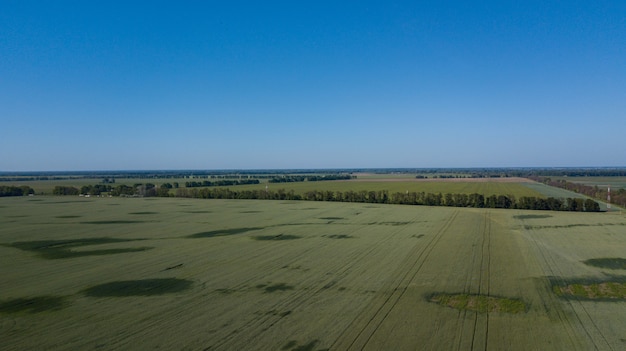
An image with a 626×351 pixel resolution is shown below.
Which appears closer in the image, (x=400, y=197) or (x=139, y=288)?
(x=139, y=288)

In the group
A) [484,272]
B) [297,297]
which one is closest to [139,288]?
[297,297]

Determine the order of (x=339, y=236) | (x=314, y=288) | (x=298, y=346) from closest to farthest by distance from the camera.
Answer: (x=298, y=346)
(x=314, y=288)
(x=339, y=236)

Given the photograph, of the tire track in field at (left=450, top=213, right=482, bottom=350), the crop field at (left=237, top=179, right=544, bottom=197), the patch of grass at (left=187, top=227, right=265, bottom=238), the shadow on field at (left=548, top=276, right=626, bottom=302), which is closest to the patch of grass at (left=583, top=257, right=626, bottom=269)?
the shadow on field at (left=548, top=276, right=626, bottom=302)

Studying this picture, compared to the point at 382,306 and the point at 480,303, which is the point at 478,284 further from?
the point at 382,306

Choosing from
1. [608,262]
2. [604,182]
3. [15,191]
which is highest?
[604,182]

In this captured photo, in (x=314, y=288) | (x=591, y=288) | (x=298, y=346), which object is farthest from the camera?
(x=591, y=288)

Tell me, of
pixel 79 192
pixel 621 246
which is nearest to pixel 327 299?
pixel 621 246

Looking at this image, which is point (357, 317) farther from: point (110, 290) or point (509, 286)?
point (110, 290)

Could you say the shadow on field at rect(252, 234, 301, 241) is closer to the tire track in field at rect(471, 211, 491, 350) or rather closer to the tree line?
the tire track in field at rect(471, 211, 491, 350)
